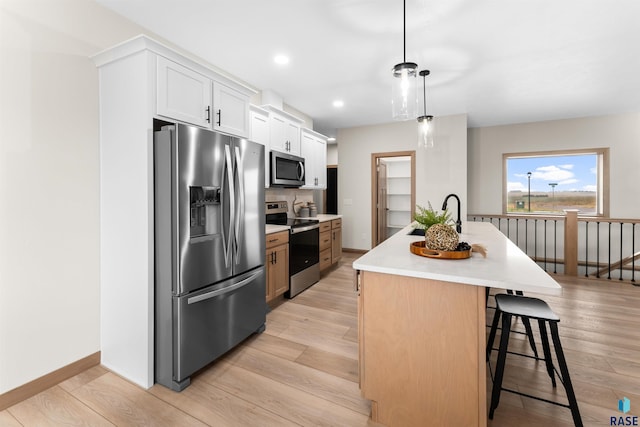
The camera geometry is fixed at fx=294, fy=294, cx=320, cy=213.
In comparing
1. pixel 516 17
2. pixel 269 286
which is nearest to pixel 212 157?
pixel 269 286

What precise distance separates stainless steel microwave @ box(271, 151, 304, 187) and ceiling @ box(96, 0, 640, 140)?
895 millimetres

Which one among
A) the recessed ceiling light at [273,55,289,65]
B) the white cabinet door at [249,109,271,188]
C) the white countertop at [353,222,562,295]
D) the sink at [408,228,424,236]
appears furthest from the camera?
the white cabinet door at [249,109,271,188]

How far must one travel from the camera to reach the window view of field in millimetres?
5387

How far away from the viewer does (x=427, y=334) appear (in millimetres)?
1451

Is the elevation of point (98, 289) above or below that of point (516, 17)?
below

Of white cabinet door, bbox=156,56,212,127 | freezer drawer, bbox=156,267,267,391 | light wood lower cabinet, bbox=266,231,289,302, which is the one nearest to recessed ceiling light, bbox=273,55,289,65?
white cabinet door, bbox=156,56,212,127

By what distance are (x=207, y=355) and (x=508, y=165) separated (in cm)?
625

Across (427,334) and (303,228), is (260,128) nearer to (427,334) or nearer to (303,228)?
(303,228)

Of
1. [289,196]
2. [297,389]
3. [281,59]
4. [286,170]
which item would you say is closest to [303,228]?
[286,170]

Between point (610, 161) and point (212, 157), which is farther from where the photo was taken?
point (610, 161)

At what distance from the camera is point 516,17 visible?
2.37 metres

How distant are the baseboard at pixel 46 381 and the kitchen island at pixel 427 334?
77.7 inches

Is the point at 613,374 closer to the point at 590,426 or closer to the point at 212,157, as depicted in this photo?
the point at 590,426

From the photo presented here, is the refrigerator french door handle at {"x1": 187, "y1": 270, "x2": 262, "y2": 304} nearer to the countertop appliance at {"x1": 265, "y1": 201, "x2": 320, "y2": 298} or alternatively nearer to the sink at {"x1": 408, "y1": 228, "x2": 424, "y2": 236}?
the countertop appliance at {"x1": 265, "y1": 201, "x2": 320, "y2": 298}
